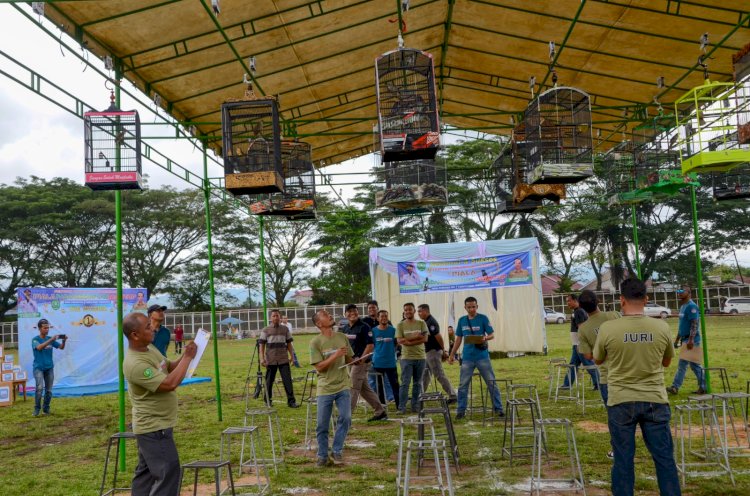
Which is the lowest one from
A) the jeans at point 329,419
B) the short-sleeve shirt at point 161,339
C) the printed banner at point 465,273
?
the jeans at point 329,419

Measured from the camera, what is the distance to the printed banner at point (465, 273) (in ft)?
61.9

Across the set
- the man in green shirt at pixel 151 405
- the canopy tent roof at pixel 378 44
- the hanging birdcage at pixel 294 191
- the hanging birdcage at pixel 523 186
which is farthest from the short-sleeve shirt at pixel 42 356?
the hanging birdcage at pixel 523 186

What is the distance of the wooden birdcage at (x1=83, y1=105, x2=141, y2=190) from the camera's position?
7492mm

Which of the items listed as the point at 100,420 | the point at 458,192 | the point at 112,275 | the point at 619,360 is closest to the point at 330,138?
the point at 100,420

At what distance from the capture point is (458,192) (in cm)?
3828

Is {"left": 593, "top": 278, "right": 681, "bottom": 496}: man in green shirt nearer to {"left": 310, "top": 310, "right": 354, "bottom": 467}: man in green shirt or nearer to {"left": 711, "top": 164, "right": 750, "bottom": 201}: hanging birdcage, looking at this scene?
{"left": 310, "top": 310, "right": 354, "bottom": 467}: man in green shirt

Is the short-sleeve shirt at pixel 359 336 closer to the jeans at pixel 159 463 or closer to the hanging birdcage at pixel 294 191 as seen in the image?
the hanging birdcage at pixel 294 191

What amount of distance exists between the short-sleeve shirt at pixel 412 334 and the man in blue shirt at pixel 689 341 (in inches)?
171

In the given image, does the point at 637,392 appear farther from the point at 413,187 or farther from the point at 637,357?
the point at 413,187

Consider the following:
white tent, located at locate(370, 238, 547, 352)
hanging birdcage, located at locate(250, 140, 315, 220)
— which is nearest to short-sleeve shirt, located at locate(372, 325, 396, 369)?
hanging birdcage, located at locate(250, 140, 315, 220)

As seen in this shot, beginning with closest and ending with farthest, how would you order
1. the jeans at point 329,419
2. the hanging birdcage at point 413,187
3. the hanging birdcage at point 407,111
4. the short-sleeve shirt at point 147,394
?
1. the short-sleeve shirt at point 147,394
2. the jeans at point 329,419
3. the hanging birdcage at point 407,111
4. the hanging birdcage at point 413,187

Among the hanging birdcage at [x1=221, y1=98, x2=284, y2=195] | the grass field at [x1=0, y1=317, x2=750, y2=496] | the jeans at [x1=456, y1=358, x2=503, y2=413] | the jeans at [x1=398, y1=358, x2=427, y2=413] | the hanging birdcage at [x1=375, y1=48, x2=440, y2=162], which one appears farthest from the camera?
the jeans at [x1=398, y1=358, x2=427, y2=413]

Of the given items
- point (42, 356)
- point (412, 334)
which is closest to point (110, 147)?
point (412, 334)

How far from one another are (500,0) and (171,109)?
5.63 meters
